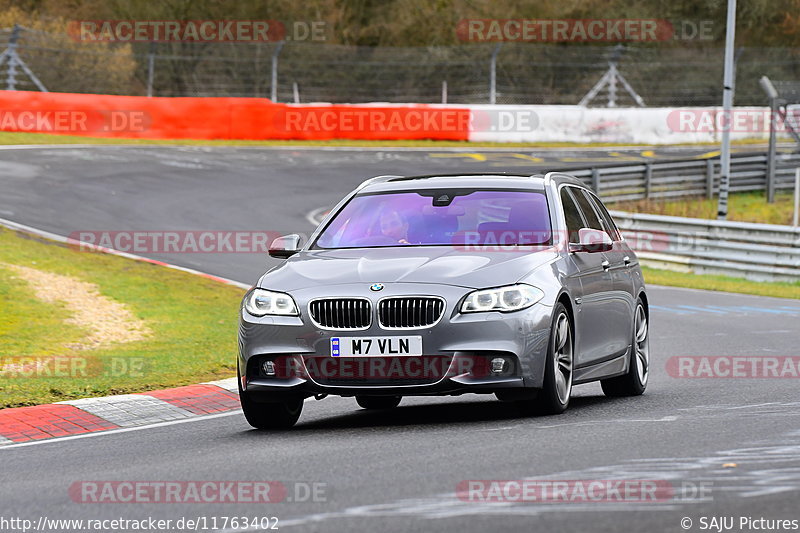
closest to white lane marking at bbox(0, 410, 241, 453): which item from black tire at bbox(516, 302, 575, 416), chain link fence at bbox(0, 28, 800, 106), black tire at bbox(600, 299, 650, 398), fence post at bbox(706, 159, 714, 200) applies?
black tire at bbox(516, 302, 575, 416)

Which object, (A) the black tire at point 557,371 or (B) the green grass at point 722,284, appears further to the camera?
(B) the green grass at point 722,284

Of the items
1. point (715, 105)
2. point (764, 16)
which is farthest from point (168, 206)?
point (764, 16)

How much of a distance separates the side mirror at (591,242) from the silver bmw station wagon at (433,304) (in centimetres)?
1

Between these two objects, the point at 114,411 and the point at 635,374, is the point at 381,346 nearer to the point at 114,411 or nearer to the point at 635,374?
the point at 114,411

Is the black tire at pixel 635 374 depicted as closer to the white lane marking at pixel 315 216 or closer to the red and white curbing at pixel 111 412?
the red and white curbing at pixel 111 412

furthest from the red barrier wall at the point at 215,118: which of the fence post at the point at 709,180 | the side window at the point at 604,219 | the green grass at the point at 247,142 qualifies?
the side window at the point at 604,219

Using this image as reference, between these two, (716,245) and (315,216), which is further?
(315,216)

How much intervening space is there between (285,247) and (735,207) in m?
28.2

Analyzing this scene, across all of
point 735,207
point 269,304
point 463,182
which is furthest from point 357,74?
point 269,304

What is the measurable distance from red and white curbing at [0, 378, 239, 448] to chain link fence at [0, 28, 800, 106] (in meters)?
32.1

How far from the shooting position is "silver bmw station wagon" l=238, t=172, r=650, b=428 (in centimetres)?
887

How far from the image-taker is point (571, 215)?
1063 centimetres

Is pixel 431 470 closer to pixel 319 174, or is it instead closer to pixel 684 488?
pixel 684 488

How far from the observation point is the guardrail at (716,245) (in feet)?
87.0
